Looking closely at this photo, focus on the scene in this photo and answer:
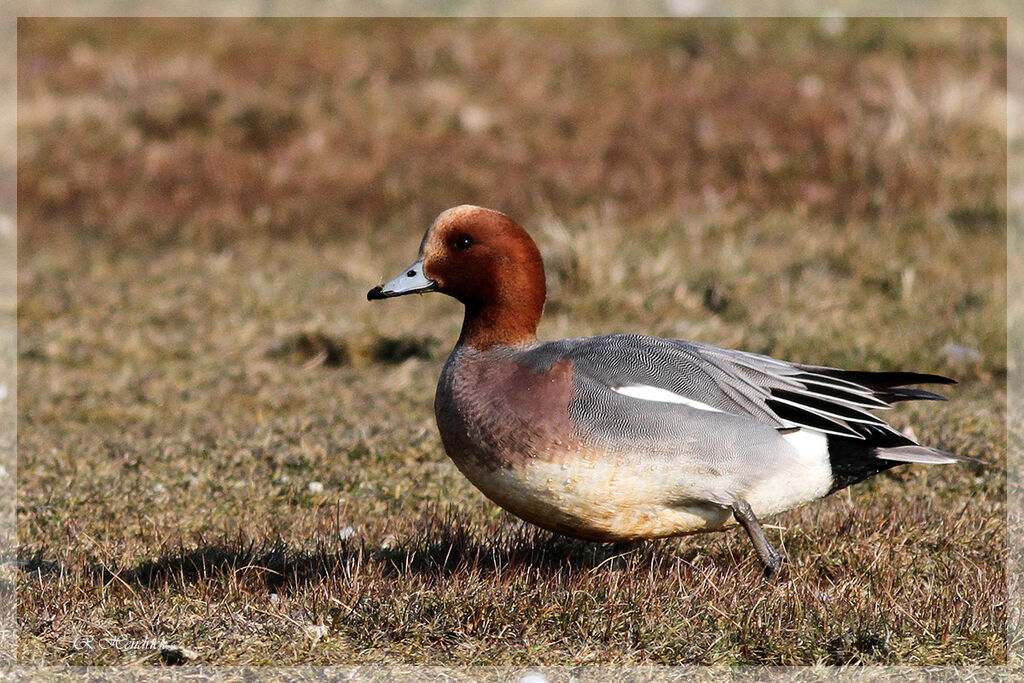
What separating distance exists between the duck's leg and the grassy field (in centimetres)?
6

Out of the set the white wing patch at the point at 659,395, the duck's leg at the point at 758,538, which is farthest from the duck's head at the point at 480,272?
the duck's leg at the point at 758,538

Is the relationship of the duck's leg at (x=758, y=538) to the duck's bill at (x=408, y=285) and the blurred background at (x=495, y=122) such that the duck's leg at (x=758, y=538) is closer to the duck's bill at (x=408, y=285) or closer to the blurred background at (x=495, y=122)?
the duck's bill at (x=408, y=285)

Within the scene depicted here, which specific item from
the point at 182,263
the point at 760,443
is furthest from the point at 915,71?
the point at 760,443

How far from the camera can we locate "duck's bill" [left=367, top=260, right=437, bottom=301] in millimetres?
3447

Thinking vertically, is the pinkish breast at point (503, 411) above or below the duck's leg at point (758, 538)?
above

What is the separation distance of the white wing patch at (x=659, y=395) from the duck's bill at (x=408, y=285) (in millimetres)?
603

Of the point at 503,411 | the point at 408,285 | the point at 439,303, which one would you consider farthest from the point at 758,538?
the point at 439,303

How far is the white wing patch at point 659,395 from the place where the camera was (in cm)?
323

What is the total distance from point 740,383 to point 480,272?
0.74 meters

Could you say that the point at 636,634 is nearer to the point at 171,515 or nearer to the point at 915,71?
the point at 171,515

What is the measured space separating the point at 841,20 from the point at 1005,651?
700 centimetres

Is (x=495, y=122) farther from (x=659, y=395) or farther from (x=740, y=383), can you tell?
(x=659, y=395)

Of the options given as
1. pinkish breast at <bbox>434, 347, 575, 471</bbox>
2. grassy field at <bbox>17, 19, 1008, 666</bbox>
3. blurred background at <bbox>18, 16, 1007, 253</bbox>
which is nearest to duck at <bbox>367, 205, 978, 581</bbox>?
pinkish breast at <bbox>434, 347, 575, 471</bbox>

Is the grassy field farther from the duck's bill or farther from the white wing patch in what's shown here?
the duck's bill
